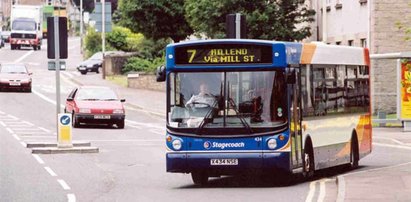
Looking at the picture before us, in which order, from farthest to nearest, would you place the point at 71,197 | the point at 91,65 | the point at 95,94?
the point at 91,65 → the point at 95,94 → the point at 71,197

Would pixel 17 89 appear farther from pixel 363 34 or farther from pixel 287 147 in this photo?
pixel 287 147

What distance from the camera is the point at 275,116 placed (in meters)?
22.0

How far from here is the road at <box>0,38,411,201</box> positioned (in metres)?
20.5

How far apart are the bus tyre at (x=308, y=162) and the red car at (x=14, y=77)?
1589 inches

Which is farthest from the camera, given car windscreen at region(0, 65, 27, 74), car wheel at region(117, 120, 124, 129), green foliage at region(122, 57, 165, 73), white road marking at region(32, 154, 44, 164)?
green foliage at region(122, 57, 165, 73)

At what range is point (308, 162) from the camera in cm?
2347

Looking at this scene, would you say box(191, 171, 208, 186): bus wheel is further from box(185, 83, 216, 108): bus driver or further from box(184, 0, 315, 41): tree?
box(184, 0, 315, 41): tree

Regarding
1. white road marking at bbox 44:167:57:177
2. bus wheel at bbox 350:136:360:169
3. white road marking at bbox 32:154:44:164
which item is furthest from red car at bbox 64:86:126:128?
bus wheel at bbox 350:136:360:169

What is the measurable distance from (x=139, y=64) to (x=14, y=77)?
61.8 ft

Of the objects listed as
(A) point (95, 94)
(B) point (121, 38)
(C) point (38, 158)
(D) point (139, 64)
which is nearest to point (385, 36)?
(A) point (95, 94)

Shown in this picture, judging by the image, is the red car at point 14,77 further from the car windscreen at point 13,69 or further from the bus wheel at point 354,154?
the bus wheel at point 354,154

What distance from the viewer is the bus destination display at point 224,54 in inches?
867

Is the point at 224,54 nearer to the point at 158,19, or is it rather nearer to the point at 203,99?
the point at 203,99

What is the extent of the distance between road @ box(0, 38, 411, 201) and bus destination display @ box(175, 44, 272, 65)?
2151 mm
